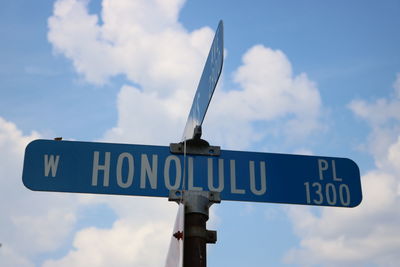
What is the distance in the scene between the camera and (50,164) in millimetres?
2947

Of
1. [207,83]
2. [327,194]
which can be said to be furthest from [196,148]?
[327,194]

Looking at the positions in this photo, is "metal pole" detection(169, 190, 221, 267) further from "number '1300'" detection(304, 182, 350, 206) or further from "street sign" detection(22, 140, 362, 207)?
"number '1300'" detection(304, 182, 350, 206)

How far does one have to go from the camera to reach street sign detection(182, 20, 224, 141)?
2320 mm

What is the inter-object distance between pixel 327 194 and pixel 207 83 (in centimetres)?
111

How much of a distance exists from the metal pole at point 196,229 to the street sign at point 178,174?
0.72 ft

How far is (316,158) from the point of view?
3.17 meters

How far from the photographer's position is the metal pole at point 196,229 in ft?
7.73

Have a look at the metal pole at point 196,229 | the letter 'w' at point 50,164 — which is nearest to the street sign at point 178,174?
the letter 'w' at point 50,164

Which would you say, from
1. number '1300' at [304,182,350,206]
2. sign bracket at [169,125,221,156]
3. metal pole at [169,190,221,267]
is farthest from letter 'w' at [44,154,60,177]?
number '1300' at [304,182,350,206]

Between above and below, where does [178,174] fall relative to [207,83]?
below

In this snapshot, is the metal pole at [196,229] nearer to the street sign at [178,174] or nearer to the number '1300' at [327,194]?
the street sign at [178,174]

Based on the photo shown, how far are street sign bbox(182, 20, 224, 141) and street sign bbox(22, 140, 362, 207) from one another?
9.9 inches

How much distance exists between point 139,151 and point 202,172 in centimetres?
41

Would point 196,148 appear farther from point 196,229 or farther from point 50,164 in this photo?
point 50,164
